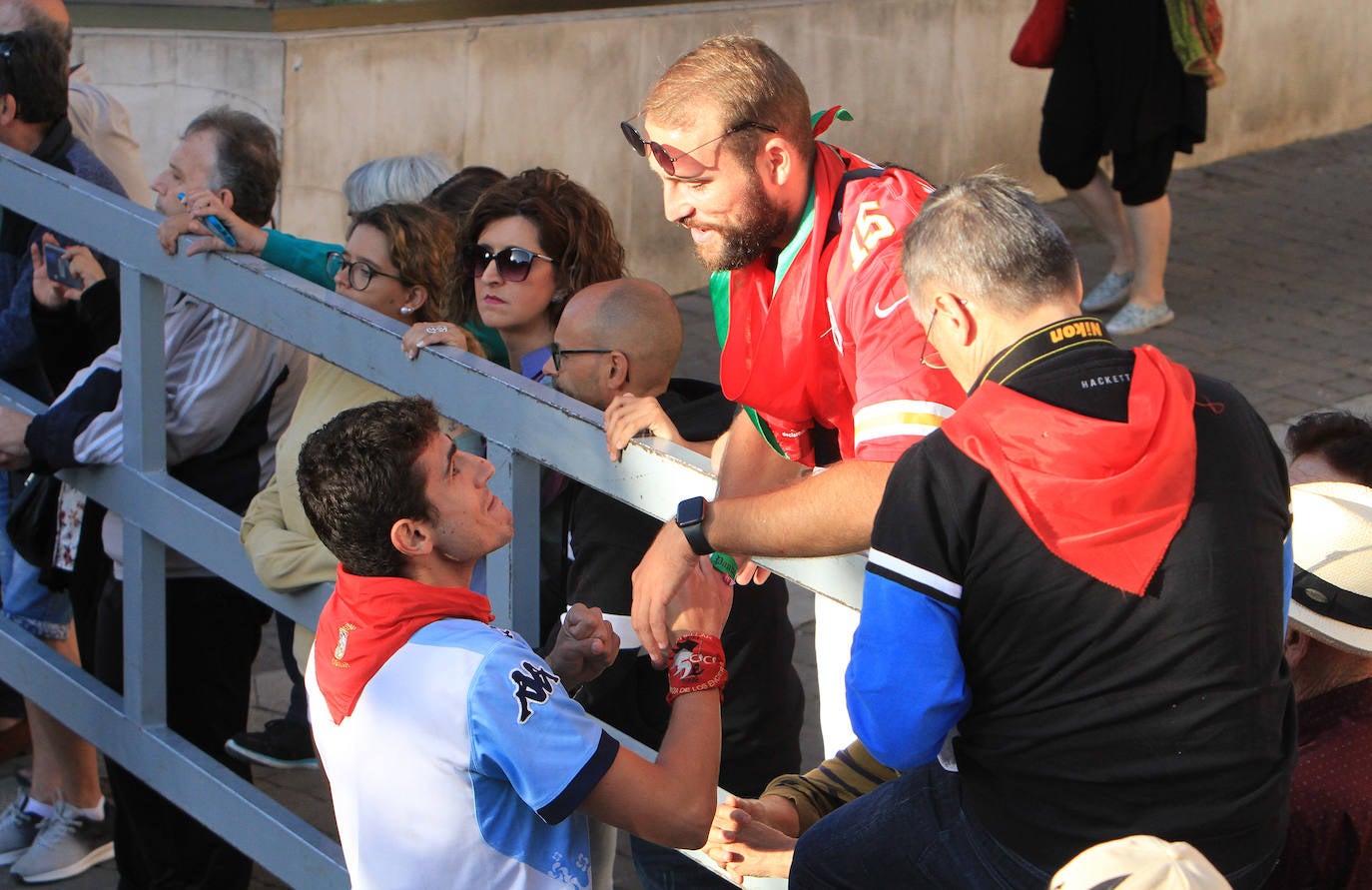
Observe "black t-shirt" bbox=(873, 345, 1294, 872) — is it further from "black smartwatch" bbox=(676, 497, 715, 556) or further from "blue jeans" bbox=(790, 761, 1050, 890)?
"black smartwatch" bbox=(676, 497, 715, 556)

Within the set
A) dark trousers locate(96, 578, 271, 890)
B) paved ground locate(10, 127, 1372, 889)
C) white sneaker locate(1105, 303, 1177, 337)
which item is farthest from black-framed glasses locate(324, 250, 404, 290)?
white sneaker locate(1105, 303, 1177, 337)

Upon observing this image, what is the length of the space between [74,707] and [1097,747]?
2.75 metres

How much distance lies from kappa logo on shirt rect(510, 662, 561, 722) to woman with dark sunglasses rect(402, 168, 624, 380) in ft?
4.51

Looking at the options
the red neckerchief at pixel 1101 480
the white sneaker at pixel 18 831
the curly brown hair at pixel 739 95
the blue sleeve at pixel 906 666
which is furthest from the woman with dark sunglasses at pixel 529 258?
the white sneaker at pixel 18 831

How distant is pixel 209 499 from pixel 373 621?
50.8 inches

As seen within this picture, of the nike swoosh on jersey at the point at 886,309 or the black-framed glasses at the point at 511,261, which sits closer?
the nike swoosh on jersey at the point at 886,309

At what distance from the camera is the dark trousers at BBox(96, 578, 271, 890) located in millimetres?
3879

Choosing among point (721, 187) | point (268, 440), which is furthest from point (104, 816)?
point (721, 187)

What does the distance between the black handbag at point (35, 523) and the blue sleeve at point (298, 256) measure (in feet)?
2.97

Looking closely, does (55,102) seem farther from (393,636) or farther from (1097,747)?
(1097,747)

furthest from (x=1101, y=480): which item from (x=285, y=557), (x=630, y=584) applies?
(x=285, y=557)

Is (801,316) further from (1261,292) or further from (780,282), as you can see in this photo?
(1261,292)

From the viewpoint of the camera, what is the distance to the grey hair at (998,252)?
75.4 inches

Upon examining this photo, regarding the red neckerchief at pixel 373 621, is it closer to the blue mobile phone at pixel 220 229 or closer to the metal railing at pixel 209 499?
the metal railing at pixel 209 499
